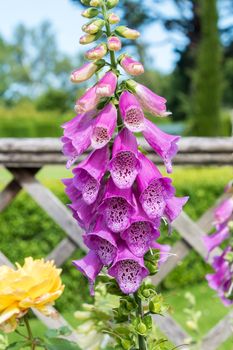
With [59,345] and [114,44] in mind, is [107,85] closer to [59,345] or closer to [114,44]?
[114,44]

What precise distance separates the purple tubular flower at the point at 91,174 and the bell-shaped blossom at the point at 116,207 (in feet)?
0.06

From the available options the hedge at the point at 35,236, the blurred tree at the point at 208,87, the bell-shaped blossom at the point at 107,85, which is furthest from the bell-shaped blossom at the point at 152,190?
the blurred tree at the point at 208,87

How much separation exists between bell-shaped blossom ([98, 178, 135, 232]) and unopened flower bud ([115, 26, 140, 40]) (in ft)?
0.77

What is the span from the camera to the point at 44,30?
77.9 meters

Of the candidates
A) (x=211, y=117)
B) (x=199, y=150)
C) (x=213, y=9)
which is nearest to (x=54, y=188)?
(x=199, y=150)

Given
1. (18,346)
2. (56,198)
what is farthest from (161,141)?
(56,198)

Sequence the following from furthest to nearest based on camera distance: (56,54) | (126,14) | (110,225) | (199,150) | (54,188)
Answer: (56,54)
(126,14)
(54,188)
(199,150)
(110,225)

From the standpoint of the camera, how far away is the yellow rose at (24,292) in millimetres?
1052

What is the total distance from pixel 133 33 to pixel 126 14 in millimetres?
26897

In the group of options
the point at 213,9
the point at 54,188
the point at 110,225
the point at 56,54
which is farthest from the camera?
the point at 56,54

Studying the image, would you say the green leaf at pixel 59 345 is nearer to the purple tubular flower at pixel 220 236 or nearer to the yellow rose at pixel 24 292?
the yellow rose at pixel 24 292

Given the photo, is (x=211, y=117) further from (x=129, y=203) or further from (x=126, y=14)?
(x=126, y=14)

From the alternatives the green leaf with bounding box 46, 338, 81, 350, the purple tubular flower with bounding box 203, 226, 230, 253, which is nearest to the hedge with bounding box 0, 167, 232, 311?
the purple tubular flower with bounding box 203, 226, 230, 253

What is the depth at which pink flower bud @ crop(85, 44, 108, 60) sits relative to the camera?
1055 mm
